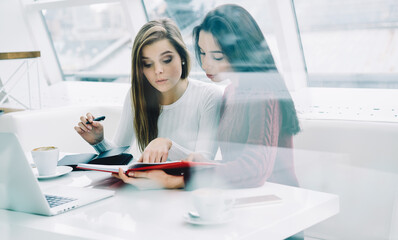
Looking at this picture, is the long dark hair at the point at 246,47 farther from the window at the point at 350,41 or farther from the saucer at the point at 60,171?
the saucer at the point at 60,171

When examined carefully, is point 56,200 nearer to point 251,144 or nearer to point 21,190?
point 21,190

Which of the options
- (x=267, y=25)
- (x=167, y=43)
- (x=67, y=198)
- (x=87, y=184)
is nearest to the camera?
(x=67, y=198)

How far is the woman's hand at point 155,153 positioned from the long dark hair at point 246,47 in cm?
25

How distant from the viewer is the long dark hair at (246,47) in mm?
858

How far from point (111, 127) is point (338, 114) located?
746 millimetres

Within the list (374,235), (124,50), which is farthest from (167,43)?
(374,235)

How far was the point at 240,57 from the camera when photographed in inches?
34.5

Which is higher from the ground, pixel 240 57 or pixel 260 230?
pixel 240 57

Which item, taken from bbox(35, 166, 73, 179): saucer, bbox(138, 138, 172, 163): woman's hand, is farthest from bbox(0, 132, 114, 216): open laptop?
bbox(138, 138, 172, 163): woman's hand

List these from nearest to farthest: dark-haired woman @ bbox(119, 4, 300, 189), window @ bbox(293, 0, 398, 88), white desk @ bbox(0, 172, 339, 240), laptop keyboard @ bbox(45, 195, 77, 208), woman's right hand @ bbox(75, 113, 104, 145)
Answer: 1. white desk @ bbox(0, 172, 339, 240)
2. laptop keyboard @ bbox(45, 195, 77, 208)
3. window @ bbox(293, 0, 398, 88)
4. dark-haired woman @ bbox(119, 4, 300, 189)
5. woman's right hand @ bbox(75, 113, 104, 145)

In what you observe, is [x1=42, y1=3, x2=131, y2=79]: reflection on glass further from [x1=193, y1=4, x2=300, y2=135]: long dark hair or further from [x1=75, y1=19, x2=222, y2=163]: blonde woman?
[x1=193, y1=4, x2=300, y2=135]: long dark hair

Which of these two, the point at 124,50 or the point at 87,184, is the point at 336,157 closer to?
the point at 87,184

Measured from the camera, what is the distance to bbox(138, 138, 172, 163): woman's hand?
863 mm

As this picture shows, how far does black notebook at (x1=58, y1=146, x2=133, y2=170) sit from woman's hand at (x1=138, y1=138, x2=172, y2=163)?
37 mm
